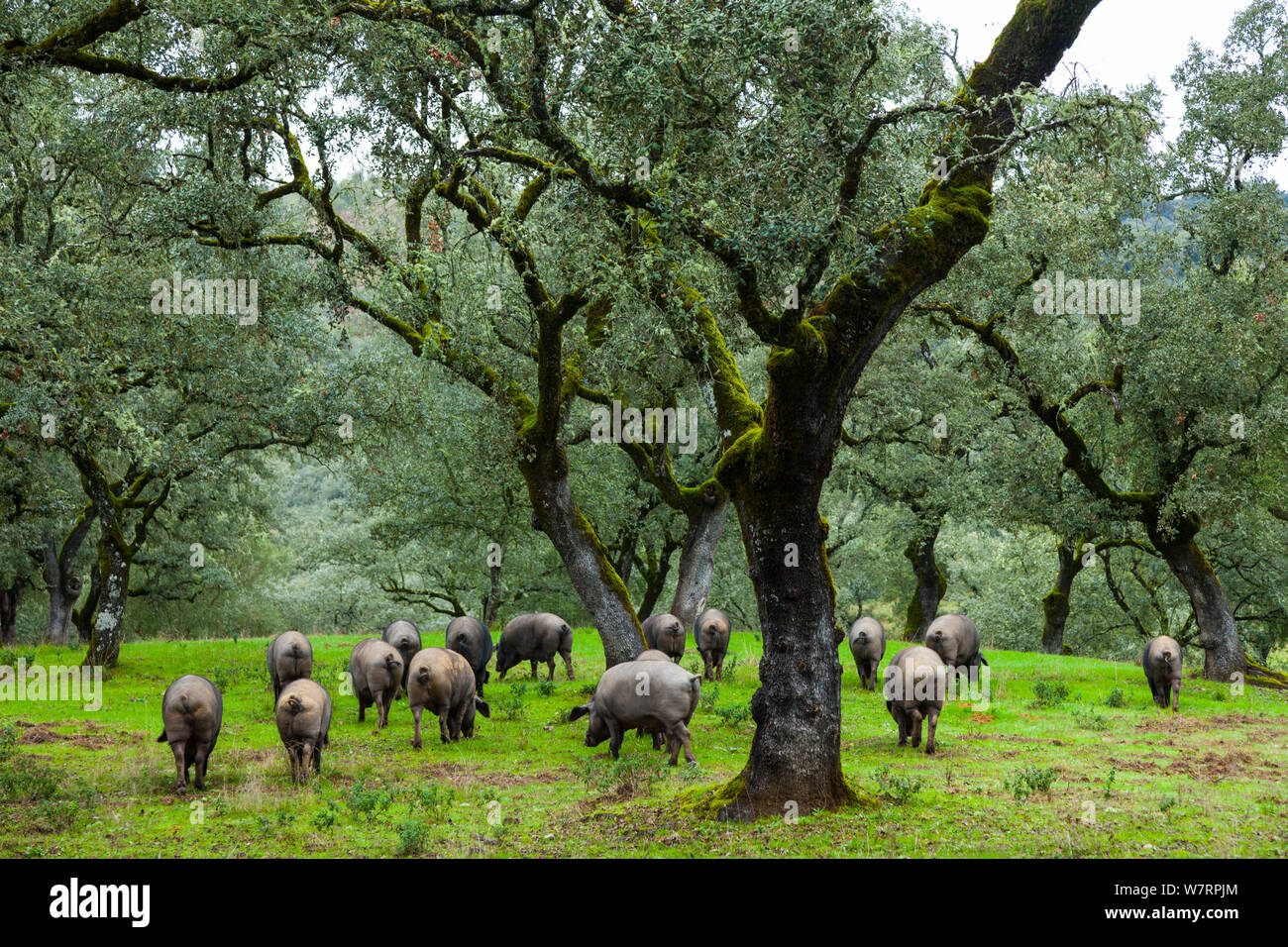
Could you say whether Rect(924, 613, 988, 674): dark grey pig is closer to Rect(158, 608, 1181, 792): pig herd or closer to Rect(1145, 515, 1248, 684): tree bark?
Rect(158, 608, 1181, 792): pig herd

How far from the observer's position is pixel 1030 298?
25.7m

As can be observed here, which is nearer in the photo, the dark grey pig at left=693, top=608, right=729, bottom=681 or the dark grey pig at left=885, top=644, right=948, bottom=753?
the dark grey pig at left=885, top=644, right=948, bottom=753

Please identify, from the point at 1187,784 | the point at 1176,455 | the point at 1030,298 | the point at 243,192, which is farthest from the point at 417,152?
the point at 1176,455

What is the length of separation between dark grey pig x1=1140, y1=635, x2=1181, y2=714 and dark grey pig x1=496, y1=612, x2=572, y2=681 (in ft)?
44.0

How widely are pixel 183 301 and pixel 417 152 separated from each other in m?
7.25

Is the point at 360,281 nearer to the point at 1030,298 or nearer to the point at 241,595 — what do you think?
the point at 1030,298

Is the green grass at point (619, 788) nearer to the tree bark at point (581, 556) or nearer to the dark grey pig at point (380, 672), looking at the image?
the dark grey pig at point (380, 672)

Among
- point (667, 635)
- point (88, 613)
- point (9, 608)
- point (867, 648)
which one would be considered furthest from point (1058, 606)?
point (9, 608)

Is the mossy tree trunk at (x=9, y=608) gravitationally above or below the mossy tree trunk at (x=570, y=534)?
below

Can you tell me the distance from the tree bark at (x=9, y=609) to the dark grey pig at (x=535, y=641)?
919 inches

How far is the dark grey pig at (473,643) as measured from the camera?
71.9 ft

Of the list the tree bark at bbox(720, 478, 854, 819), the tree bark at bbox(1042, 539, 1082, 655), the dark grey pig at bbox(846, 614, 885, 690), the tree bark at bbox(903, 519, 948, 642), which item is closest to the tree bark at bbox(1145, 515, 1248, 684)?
the dark grey pig at bbox(846, 614, 885, 690)

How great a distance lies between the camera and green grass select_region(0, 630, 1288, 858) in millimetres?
10180

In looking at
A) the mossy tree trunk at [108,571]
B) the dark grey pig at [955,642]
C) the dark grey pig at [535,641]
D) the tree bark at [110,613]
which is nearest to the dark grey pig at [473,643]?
the dark grey pig at [535,641]
